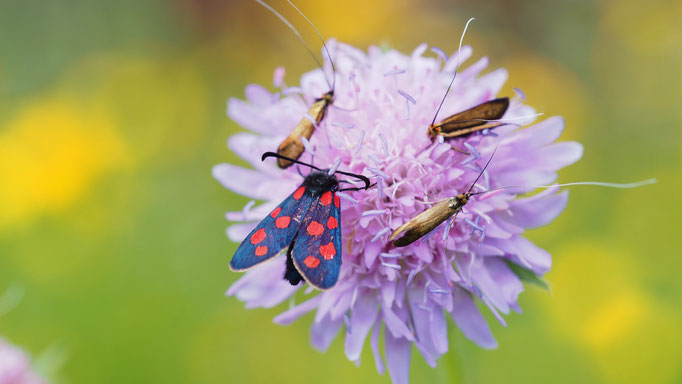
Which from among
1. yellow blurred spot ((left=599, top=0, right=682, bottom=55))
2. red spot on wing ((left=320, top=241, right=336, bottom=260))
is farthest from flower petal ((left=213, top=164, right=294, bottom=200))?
yellow blurred spot ((left=599, top=0, right=682, bottom=55))

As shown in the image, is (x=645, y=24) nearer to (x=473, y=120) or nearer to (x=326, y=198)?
(x=473, y=120)

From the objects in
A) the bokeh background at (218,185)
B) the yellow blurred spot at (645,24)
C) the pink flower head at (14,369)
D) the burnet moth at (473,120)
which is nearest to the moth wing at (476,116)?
the burnet moth at (473,120)

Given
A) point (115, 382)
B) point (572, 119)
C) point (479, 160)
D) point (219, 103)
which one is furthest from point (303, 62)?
point (479, 160)

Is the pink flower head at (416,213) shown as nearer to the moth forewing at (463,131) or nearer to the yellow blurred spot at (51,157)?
the moth forewing at (463,131)

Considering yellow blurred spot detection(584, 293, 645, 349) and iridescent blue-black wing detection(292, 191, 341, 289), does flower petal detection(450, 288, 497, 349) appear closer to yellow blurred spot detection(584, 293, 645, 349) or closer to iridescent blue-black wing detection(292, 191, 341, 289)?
iridescent blue-black wing detection(292, 191, 341, 289)

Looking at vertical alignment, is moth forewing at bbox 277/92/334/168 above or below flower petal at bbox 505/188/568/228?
above

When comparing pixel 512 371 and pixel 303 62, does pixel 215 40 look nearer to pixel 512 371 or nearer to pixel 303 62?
pixel 303 62
